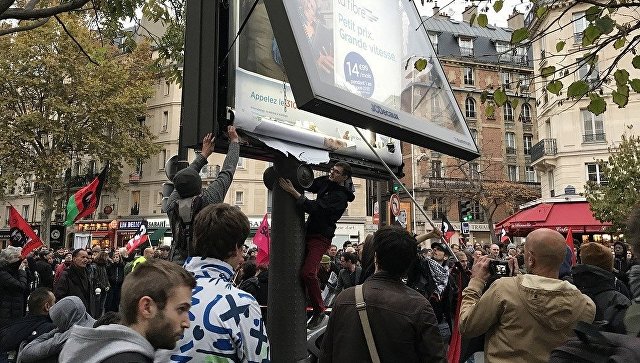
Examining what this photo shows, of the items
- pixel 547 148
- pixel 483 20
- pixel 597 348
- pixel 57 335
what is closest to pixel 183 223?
pixel 57 335

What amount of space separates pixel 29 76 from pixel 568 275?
115 ft

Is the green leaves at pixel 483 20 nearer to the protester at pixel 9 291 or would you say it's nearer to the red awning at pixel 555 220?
the protester at pixel 9 291

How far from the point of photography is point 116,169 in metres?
38.1

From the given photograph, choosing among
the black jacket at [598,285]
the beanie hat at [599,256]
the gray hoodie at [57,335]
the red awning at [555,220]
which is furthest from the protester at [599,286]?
the red awning at [555,220]

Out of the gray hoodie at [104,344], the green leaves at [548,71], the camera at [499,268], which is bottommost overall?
the gray hoodie at [104,344]

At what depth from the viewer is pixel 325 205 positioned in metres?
4.15

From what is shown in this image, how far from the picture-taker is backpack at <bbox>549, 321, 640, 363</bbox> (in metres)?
1.30

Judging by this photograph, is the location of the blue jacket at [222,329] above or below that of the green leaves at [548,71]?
below

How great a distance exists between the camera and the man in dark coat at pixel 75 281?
33.4ft

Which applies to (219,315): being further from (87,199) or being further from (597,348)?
(87,199)

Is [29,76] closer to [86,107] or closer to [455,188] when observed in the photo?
[86,107]

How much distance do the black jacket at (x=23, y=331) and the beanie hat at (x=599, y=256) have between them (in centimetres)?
490

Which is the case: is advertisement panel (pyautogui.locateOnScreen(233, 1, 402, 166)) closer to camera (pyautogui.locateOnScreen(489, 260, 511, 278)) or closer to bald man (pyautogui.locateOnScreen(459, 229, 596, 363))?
camera (pyautogui.locateOnScreen(489, 260, 511, 278))

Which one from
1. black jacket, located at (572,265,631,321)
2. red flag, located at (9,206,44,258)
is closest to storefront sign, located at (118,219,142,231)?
red flag, located at (9,206,44,258)
